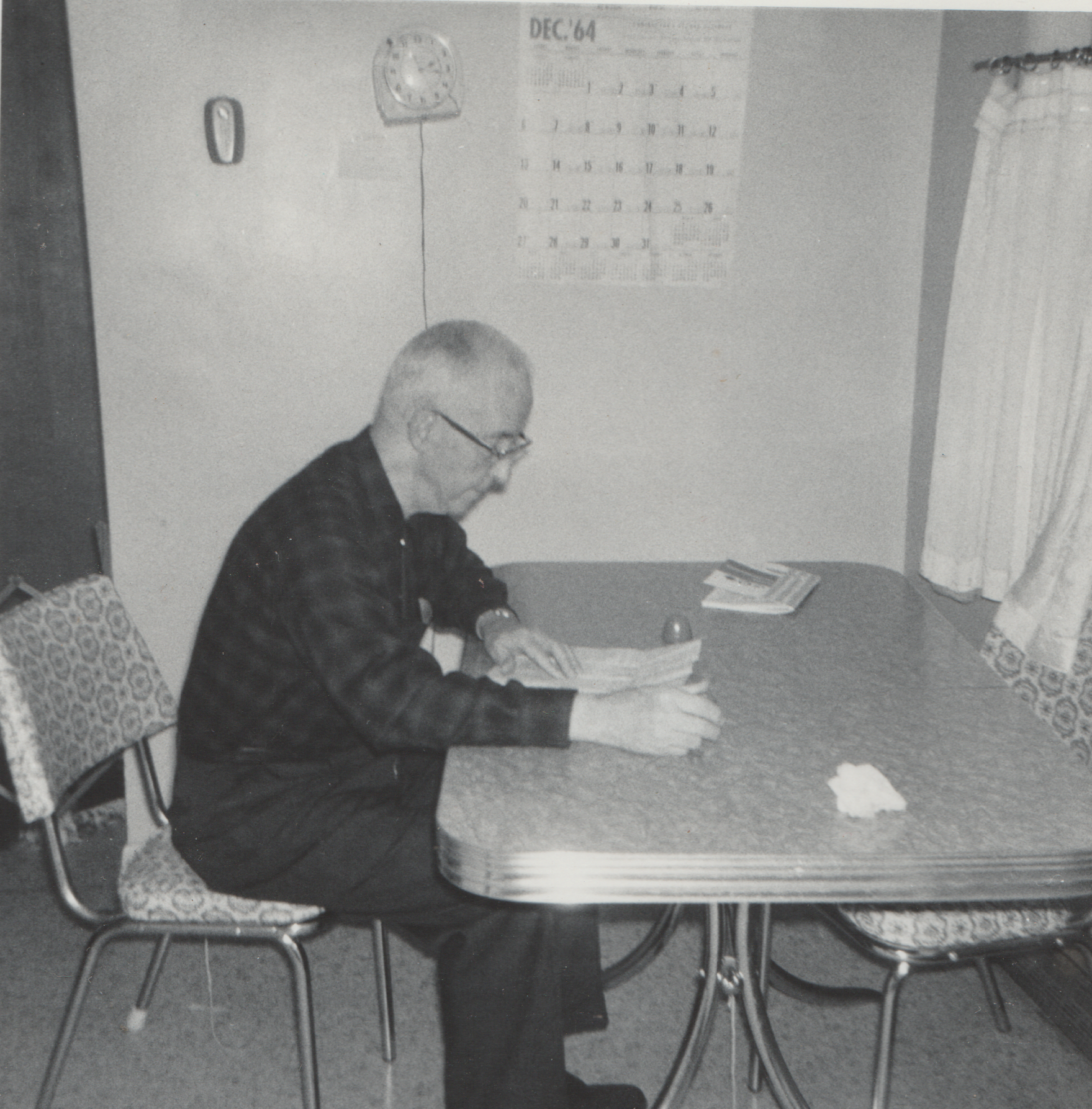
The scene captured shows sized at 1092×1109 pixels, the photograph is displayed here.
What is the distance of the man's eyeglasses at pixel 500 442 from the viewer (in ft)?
5.69

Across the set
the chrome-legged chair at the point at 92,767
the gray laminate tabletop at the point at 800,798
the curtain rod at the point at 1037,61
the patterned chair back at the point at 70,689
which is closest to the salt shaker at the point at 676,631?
the gray laminate tabletop at the point at 800,798

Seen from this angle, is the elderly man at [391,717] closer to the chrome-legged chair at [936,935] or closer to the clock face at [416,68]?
the chrome-legged chair at [936,935]

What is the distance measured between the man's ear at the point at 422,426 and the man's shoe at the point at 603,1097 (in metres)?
1.04

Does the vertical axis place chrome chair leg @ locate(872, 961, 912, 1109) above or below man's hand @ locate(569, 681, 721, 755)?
below

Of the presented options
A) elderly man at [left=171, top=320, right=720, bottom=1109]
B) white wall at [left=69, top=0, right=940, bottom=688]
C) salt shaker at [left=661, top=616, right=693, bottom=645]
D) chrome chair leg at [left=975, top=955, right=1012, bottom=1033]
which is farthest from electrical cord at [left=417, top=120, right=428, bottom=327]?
chrome chair leg at [left=975, top=955, right=1012, bottom=1033]

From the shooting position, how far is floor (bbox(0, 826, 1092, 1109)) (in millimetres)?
1998

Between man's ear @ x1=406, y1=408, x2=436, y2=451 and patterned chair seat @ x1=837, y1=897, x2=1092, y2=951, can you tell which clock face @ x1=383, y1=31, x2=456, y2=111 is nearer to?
man's ear @ x1=406, y1=408, x2=436, y2=451

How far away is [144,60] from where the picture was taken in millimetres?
2365

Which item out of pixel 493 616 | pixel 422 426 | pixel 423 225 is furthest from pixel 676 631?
pixel 423 225

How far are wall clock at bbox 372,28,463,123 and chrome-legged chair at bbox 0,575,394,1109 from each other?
1.19 m

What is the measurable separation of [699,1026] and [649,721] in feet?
1.84

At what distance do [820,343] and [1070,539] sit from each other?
88 centimetres

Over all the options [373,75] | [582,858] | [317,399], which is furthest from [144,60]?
[582,858]

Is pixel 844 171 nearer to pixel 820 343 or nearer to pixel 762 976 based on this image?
pixel 820 343
